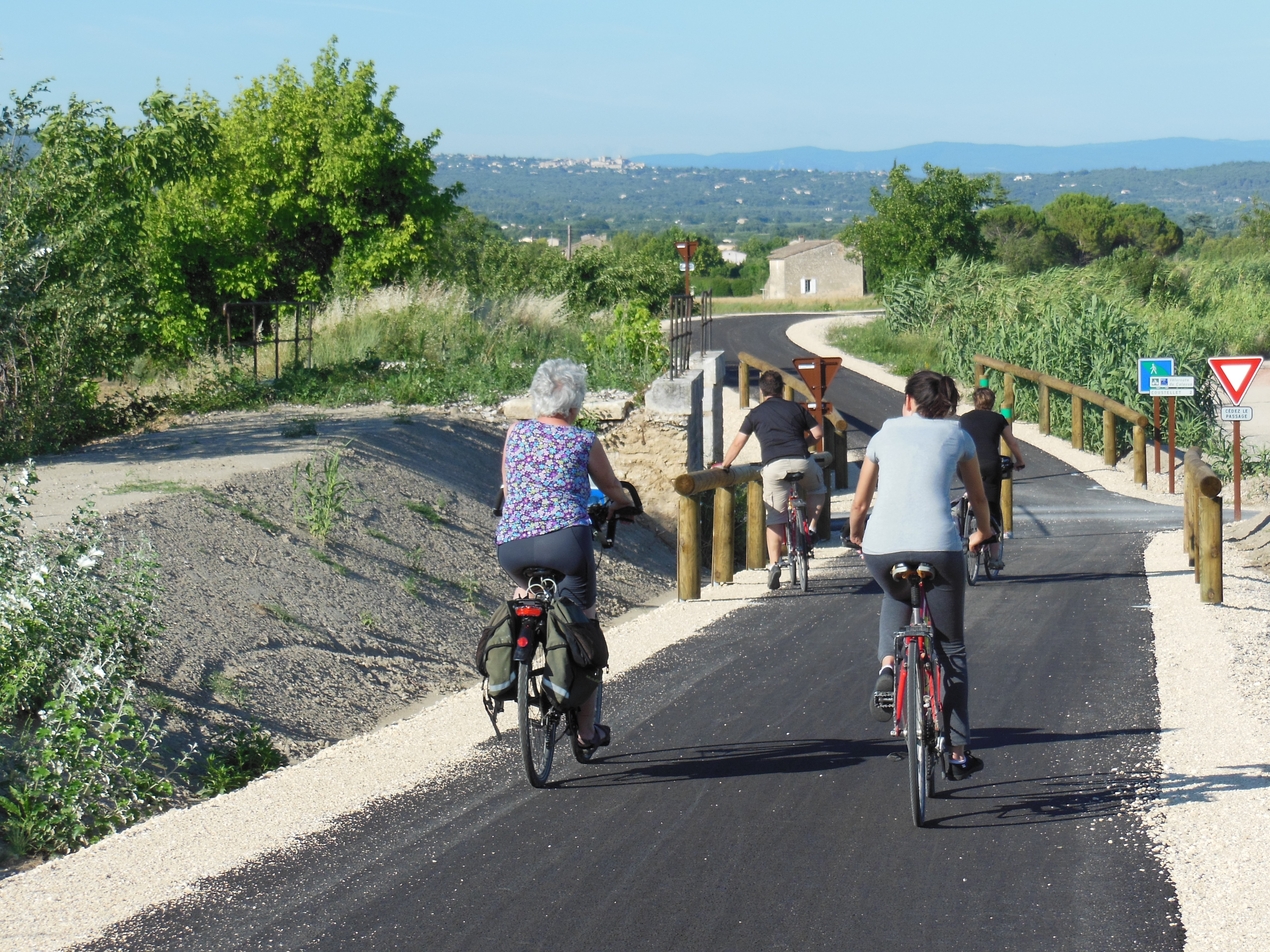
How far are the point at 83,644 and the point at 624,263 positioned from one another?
36911 millimetres

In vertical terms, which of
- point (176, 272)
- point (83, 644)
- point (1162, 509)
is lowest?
point (1162, 509)

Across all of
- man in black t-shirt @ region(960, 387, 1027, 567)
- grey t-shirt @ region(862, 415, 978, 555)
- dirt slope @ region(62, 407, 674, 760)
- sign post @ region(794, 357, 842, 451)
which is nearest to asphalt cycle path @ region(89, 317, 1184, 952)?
grey t-shirt @ region(862, 415, 978, 555)

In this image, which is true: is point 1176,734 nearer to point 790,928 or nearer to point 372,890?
point 790,928

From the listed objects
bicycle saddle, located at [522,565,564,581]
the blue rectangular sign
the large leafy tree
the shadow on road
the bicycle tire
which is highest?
the large leafy tree

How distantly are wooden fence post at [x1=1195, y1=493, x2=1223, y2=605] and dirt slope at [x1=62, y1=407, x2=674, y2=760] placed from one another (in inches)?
197

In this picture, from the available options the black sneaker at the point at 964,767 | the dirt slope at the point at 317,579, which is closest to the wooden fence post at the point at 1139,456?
the dirt slope at the point at 317,579

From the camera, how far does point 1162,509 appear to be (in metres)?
17.8

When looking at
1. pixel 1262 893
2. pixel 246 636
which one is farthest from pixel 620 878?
pixel 246 636

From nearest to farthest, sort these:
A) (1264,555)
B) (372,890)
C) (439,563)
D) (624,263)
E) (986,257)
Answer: (372,890)
(439,563)
(1264,555)
(624,263)
(986,257)

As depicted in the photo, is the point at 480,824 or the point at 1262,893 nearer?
the point at 1262,893

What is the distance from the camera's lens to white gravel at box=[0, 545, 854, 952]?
14.2 feet

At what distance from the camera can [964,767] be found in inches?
208

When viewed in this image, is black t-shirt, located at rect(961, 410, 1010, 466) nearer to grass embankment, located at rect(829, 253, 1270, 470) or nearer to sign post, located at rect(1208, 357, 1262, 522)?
sign post, located at rect(1208, 357, 1262, 522)

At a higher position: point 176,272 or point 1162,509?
point 176,272
